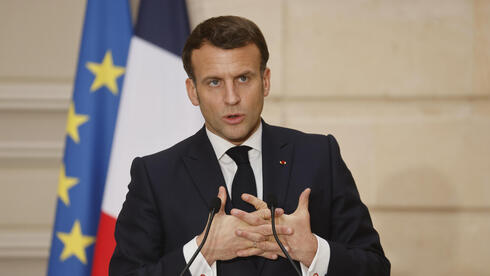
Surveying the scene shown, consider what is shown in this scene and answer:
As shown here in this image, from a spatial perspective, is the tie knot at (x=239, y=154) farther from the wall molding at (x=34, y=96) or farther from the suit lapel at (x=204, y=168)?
the wall molding at (x=34, y=96)

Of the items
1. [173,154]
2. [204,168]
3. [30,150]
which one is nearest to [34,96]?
[30,150]

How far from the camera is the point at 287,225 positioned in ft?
5.30

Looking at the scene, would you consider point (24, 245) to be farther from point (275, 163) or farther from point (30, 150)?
point (275, 163)

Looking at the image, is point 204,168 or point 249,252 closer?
point 249,252

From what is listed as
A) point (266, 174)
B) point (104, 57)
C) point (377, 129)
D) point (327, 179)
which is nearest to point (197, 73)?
point (266, 174)

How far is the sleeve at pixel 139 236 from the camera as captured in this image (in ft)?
5.72

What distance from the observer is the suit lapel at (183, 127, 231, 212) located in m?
1.78

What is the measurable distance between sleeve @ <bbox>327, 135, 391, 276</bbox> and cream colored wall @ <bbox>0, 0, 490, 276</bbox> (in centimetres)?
133

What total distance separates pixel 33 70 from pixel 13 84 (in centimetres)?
14

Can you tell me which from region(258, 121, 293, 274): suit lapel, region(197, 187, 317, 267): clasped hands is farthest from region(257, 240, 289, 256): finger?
region(258, 121, 293, 274): suit lapel

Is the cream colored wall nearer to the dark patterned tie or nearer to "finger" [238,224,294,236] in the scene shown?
the dark patterned tie

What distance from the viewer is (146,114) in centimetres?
295

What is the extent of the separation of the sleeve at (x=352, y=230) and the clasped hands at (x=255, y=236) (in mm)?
115

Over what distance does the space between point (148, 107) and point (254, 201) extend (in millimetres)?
1449
